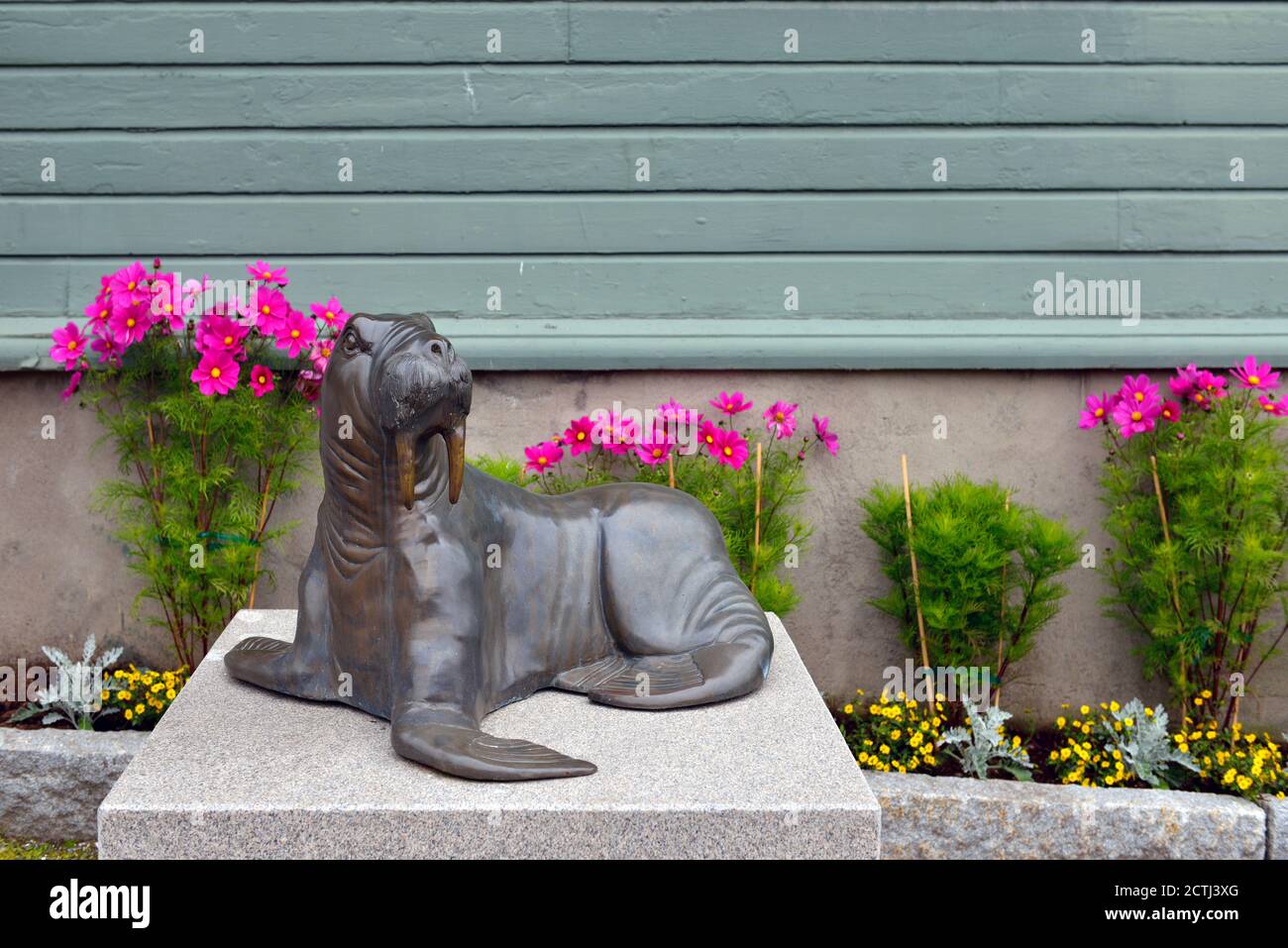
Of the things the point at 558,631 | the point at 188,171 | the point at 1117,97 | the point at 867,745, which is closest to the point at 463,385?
the point at 558,631

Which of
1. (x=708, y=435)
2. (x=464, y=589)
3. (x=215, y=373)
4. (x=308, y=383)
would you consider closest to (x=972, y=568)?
(x=708, y=435)

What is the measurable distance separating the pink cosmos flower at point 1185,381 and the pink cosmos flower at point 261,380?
3.18 metres

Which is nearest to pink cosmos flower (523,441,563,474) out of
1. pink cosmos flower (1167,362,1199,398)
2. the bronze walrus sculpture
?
the bronze walrus sculpture

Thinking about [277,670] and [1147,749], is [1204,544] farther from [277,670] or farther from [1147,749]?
[277,670]

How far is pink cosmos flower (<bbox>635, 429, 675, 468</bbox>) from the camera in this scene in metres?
4.07

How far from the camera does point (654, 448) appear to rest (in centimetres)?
409

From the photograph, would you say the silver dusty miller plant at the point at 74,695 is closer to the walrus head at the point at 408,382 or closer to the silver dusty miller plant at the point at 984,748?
the walrus head at the point at 408,382

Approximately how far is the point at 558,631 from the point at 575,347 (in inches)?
64.0

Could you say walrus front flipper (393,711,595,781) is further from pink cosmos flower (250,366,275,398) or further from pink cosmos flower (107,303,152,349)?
pink cosmos flower (107,303,152,349)

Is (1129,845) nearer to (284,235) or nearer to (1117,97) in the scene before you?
(1117,97)

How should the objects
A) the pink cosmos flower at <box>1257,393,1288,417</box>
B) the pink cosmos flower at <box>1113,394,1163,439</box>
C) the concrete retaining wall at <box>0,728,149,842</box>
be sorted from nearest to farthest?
the concrete retaining wall at <box>0,728,149,842</box> → the pink cosmos flower at <box>1257,393,1288,417</box> → the pink cosmos flower at <box>1113,394,1163,439</box>

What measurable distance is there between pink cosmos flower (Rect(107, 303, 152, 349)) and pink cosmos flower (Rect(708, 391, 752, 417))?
1992 millimetres

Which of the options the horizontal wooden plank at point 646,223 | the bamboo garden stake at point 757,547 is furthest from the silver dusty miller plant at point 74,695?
the bamboo garden stake at point 757,547

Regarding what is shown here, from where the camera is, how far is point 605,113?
168 inches
